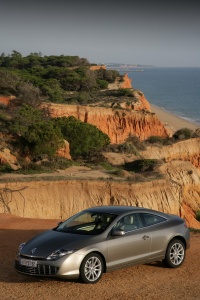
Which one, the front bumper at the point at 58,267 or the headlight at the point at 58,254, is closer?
the front bumper at the point at 58,267

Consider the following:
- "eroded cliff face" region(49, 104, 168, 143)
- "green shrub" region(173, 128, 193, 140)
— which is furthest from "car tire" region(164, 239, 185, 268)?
"eroded cliff face" region(49, 104, 168, 143)

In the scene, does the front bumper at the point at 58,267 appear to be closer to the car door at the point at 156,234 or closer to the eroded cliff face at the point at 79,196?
the car door at the point at 156,234

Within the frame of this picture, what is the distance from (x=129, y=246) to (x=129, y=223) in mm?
483

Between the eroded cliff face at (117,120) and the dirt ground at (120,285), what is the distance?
127 feet

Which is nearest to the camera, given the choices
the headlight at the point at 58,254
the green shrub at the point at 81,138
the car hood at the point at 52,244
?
the headlight at the point at 58,254

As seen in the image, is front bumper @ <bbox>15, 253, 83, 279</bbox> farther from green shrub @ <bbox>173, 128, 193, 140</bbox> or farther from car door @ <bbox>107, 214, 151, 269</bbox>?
green shrub @ <bbox>173, 128, 193, 140</bbox>

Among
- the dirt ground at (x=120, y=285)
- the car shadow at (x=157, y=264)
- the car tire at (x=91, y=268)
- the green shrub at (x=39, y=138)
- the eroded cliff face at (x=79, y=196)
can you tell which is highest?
the car tire at (x=91, y=268)

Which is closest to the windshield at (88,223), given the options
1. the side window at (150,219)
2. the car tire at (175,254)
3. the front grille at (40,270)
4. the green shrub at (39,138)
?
the side window at (150,219)

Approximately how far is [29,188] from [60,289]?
14510 mm

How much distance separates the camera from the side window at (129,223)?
1123 cm

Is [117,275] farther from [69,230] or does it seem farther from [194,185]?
[194,185]

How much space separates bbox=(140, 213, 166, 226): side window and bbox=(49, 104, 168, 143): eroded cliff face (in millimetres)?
38434

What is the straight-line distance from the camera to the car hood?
415 inches

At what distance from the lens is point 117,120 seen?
5478 cm
